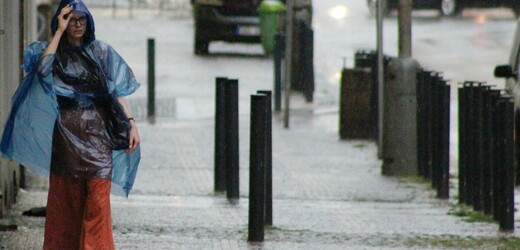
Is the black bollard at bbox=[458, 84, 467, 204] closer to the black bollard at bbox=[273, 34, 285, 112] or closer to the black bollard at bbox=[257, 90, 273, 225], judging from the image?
the black bollard at bbox=[257, 90, 273, 225]

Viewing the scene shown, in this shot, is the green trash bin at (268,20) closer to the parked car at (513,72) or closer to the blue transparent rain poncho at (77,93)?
the parked car at (513,72)

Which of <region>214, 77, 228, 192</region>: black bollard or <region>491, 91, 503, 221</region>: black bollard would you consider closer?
<region>491, 91, 503, 221</region>: black bollard

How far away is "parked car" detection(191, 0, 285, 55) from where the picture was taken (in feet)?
87.0

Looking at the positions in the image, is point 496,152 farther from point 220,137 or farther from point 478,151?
point 220,137

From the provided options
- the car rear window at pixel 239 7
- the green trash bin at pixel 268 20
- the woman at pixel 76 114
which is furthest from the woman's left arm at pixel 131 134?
the car rear window at pixel 239 7

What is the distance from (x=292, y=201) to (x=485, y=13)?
27759 millimetres

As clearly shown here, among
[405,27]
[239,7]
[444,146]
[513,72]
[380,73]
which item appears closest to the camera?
[444,146]

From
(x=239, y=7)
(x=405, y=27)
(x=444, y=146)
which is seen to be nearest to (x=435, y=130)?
(x=444, y=146)

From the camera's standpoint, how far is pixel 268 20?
2544 centimetres

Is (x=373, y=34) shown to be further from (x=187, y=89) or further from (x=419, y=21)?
(x=187, y=89)

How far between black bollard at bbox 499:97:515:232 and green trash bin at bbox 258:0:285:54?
1477 cm

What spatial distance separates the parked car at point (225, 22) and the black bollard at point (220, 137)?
14.1m

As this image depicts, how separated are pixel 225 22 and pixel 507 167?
1656 cm

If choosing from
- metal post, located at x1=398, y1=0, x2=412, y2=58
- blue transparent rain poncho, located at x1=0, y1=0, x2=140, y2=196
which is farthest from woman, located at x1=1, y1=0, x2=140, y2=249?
metal post, located at x1=398, y1=0, x2=412, y2=58
